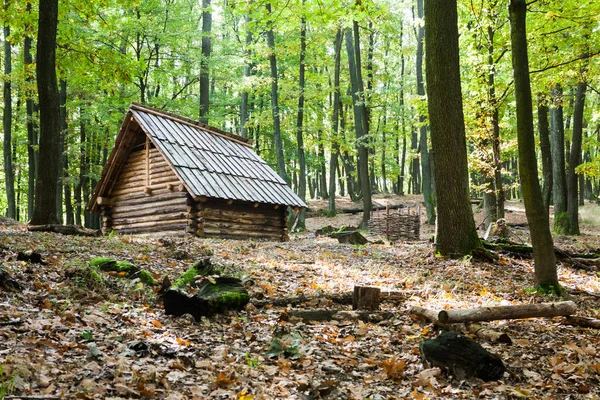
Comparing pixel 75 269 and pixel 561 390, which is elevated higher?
pixel 75 269

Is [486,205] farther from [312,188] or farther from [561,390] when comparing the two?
[312,188]

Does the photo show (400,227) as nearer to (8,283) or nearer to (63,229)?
(63,229)

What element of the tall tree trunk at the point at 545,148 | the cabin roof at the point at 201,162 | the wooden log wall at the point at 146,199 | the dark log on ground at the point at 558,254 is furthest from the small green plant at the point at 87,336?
the tall tree trunk at the point at 545,148

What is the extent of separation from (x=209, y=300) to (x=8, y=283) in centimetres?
235

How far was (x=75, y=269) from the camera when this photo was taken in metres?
6.30

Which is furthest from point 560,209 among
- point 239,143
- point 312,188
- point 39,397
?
point 312,188

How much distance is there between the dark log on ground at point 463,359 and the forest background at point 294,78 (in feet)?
18.2

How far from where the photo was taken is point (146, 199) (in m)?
16.6

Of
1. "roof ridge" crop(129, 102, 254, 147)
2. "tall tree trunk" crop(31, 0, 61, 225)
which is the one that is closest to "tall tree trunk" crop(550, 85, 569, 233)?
"roof ridge" crop(129, 102, 254, 147)

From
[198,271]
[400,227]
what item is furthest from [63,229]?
[400,227]

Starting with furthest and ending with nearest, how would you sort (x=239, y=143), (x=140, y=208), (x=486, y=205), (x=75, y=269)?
(x=239, y=143) → (x=486, y=205) → (x=140, y=208) → (x=75, y=269)

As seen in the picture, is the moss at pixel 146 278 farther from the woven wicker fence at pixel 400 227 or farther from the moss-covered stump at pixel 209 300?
the woven wicker fence at pixel 400 227

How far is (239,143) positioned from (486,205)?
429 inches

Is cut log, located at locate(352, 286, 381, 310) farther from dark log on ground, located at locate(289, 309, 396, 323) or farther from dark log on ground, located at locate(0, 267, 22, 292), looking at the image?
dark log on ground, located at locate(0, 267, 22, 292)
